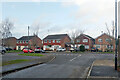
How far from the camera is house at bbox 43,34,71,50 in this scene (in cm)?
5944

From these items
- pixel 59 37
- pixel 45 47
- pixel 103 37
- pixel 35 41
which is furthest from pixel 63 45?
pixel 103 37

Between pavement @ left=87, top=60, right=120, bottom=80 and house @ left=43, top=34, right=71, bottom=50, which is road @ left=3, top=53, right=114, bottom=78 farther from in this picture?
house @ left=43, top=34, right=71, bottom=50

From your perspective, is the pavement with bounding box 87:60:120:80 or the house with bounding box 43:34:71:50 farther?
the house with bounding box 43:34:71:50

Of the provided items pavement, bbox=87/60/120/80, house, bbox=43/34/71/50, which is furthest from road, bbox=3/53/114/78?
house, bbox=43/34/71/50

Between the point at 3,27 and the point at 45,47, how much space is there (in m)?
23.8

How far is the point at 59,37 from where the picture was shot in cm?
6116

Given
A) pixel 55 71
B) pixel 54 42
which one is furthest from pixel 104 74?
pixel 54 42

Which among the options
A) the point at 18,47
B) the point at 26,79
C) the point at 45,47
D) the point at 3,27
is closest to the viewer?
the point at 26,79

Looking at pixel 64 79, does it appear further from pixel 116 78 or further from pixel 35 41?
pixel 35 41

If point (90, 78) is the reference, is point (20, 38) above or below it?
above

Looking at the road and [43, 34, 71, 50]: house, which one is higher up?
[43, 34, 71, 50]: house

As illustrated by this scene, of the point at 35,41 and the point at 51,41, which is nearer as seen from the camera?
the point at 35,41

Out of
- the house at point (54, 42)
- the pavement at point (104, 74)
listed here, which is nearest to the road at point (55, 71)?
the pavement at point (104, 74)

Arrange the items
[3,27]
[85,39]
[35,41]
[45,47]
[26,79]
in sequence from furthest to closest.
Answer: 1. [45,47]
2. [85,39]
3. [35,41]
4. [3,27]
5. [26,79]
